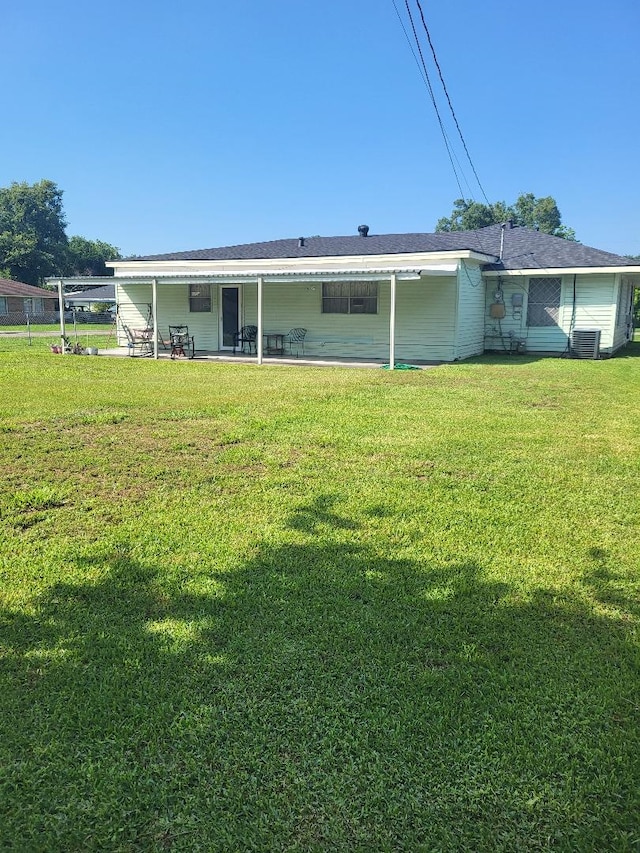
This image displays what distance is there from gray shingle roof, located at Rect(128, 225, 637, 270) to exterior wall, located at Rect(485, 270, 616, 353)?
55 centimetres

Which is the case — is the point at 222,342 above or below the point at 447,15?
below

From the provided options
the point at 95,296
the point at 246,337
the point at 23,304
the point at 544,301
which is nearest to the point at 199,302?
the point at 246,337

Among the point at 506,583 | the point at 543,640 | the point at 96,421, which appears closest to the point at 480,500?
the point at 506,583

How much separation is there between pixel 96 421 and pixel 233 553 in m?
4.20

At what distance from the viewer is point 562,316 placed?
18047 mm

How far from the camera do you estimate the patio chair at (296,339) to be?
18.0 meters

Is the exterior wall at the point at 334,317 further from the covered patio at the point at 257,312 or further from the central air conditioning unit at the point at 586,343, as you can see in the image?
the central air conditioning unit at the point at 586,343

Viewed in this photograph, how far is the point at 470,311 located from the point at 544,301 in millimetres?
2575

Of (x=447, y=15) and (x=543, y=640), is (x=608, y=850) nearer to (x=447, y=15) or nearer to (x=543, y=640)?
(x=543, y=640)

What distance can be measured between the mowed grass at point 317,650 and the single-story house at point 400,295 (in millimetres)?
10385

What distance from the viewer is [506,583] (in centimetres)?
330

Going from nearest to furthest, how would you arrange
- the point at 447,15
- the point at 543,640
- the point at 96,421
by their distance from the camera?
the point at 543,640 < the point at 96,421 < the point at 447,15

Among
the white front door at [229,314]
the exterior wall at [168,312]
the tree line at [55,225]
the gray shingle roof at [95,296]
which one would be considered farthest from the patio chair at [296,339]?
the tree line at [55,225]

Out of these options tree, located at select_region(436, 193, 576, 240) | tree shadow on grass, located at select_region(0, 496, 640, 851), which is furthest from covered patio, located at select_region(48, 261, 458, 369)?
tree, located at select_region(436, 193, 576, 240)
